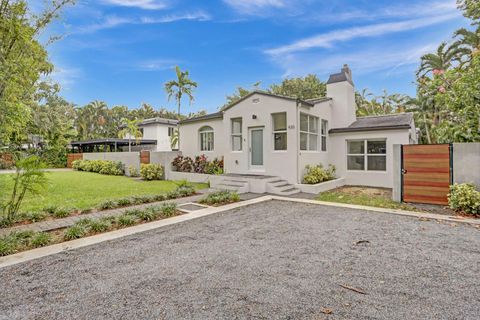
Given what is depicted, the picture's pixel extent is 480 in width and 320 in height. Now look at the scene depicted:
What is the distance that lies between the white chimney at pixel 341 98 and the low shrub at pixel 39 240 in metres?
13.6

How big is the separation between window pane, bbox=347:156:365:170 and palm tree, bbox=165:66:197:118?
516 inches

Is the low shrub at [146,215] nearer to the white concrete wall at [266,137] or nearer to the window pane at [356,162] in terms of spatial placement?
the white concrete wall at [266,137]

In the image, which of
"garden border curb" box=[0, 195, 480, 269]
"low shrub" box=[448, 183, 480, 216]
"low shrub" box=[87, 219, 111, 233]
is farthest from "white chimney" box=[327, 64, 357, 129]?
"low shrub" box=[87, 219, 111, 233]

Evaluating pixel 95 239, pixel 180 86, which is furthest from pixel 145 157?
pixel 95 239

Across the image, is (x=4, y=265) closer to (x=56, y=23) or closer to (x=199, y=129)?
(x=56, y=23)

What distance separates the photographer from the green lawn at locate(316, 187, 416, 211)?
8.57 m

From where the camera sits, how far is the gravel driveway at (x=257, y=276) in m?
2.86

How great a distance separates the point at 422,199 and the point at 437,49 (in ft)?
67.2

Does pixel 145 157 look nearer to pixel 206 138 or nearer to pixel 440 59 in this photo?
pixel 206 138

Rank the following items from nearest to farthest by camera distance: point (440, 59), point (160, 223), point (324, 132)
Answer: point (160, 223)
point (324, 132)
point (440, 59)

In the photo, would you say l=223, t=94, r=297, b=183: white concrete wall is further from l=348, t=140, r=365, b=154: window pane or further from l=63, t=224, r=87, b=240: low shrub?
l=63, t=224, r=87, b=240: low shrub

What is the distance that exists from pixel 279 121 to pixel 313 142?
2195 millimetres

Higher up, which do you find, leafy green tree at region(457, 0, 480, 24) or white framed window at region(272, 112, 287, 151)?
leafy green tree at region(457, 0, 480, 24)

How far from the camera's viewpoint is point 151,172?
1594 cm
